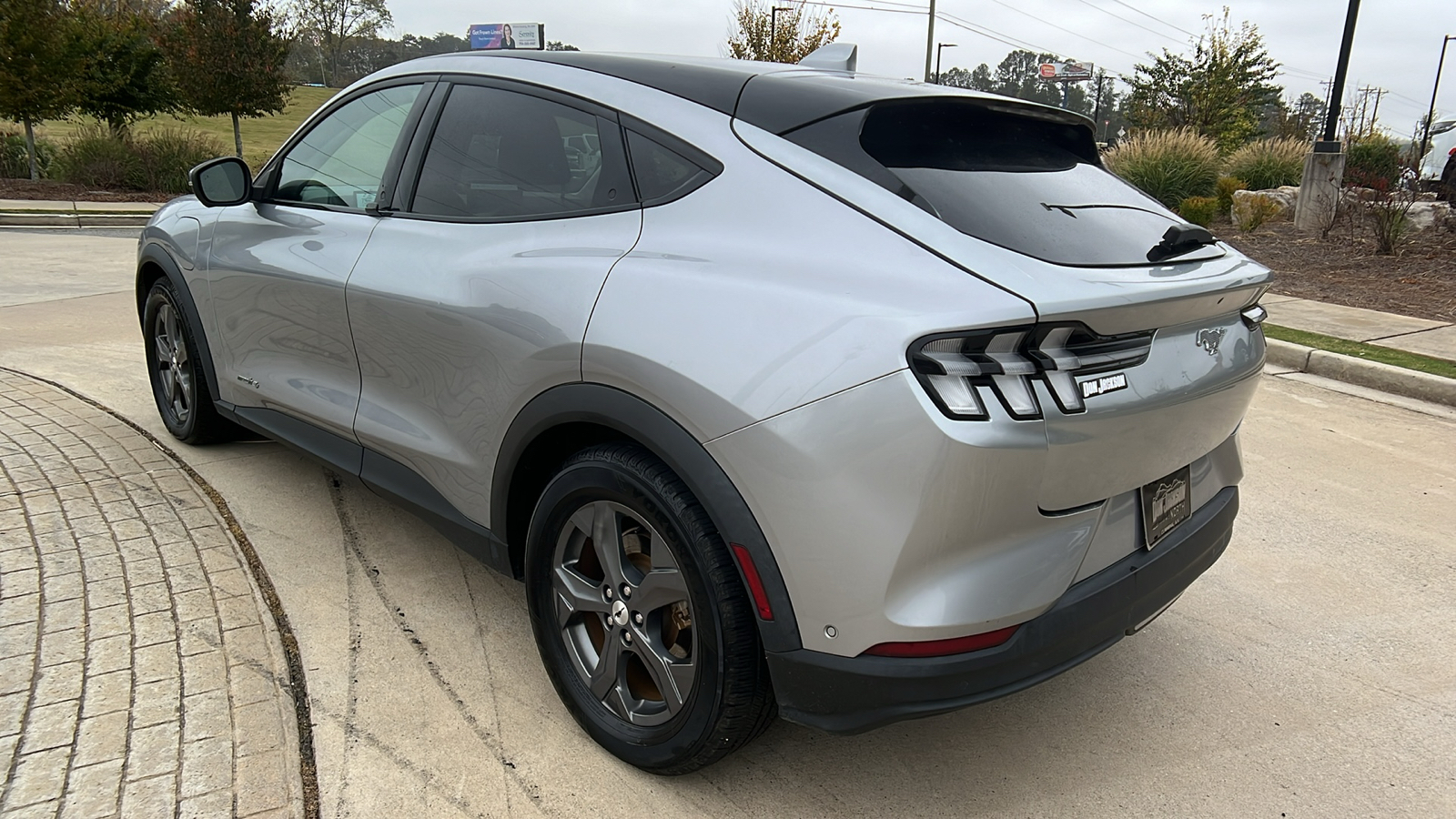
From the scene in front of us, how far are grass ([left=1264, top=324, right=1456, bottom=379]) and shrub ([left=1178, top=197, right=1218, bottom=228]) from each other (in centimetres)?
701

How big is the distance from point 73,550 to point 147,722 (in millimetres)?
1265

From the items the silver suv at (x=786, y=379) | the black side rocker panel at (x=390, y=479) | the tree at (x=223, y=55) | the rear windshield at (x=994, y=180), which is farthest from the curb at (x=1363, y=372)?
the tree at (x=223, y=55)

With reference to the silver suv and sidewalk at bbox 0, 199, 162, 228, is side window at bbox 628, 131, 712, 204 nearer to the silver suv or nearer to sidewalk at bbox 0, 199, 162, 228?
the silver suv

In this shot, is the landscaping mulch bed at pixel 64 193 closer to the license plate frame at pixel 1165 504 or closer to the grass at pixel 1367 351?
the grass at pixel 1367 351

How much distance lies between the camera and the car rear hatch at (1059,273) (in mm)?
1832

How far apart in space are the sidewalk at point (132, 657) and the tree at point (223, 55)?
1976 centimetres

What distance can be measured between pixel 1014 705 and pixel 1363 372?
5066 millimetres

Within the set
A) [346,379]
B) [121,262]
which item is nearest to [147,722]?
[346,379]

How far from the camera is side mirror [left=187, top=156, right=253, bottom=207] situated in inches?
145

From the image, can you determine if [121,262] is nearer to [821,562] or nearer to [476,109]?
[476,109]

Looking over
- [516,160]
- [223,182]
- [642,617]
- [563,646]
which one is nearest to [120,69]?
[223,182]

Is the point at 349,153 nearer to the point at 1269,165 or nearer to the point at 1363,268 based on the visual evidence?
the point at 1363,268

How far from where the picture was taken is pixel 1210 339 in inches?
88.3

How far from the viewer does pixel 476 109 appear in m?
2.92
